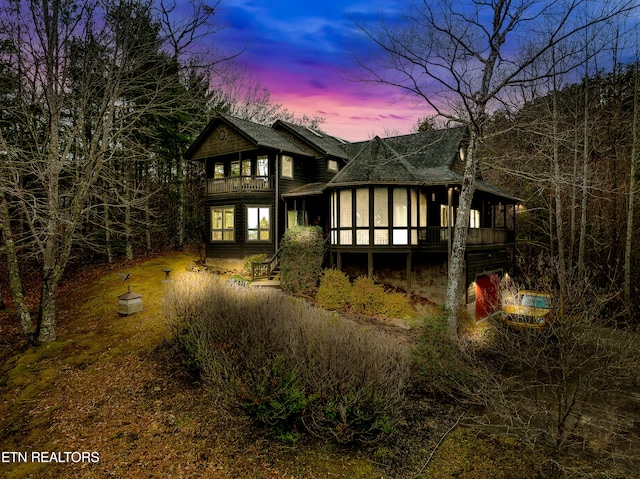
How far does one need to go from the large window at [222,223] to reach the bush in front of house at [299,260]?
699cm

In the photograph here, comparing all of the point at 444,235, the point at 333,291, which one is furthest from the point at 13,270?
the point at 444,235

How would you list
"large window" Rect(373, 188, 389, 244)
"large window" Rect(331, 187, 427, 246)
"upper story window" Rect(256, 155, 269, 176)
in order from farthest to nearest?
"upper story window" Rect(256, 155, 269, 176)
"large window" Rect(373, 188, 389, 244)
"large window" Rect(331, 187, 427, 246)

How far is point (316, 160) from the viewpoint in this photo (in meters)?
22.2

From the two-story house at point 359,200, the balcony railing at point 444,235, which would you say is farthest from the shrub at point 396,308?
the balcony railing at point 444,235

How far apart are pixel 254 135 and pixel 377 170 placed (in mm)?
7922

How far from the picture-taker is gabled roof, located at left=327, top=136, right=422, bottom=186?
1584 cm

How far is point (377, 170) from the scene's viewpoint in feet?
54.0

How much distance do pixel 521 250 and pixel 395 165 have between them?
13342mm

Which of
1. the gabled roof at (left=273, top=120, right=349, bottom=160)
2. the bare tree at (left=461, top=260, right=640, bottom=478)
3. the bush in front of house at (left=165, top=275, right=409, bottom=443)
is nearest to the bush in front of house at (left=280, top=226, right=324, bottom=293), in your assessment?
the bush in front of house at (left=165, top=275, right=409, bottom=443)

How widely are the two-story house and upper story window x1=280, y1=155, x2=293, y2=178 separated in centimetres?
6

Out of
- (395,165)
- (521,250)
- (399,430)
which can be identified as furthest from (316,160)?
(399,430)

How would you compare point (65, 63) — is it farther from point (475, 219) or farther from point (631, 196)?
point (631, 196)

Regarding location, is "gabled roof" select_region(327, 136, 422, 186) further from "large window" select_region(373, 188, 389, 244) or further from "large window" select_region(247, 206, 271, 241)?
"large window" select_region(247, 206, 271, 241)

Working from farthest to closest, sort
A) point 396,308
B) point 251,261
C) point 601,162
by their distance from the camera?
point 601,162 → point 251,261 → point 396,308
